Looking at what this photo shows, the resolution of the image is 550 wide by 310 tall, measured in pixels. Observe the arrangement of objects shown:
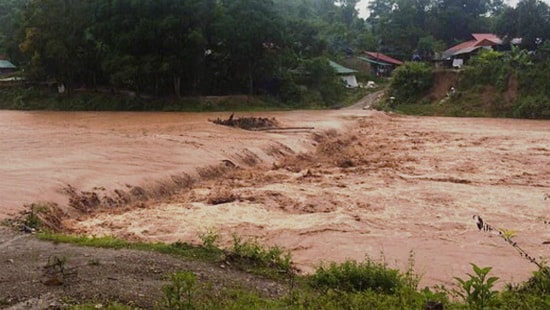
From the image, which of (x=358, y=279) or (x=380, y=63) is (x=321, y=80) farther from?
(x=358, y=279)

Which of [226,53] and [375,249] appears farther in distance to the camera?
[226,53]

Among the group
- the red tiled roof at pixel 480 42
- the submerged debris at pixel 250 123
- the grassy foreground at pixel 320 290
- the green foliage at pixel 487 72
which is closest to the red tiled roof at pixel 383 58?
the red tiled roof at pixel 480 42

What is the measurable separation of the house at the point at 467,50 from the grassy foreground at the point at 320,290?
4506 cm

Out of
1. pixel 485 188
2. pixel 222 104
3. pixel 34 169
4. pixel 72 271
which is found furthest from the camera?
pixel 222 104

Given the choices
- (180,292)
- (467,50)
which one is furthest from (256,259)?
(467,50)

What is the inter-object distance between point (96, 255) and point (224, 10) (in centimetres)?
3113

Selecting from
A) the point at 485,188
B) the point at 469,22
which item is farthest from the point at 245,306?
the point at 469,22

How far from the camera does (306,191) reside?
12.6 m

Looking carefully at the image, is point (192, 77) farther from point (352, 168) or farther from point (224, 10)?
point (352, 168)

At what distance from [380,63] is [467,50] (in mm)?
8938

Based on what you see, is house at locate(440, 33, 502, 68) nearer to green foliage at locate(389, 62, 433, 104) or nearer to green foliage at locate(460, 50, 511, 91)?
green foliage at locate(389, 62, 433, 104)

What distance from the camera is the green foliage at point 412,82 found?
41656 millimetres

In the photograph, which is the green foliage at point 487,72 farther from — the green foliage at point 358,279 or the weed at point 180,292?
the weed at point 180,292

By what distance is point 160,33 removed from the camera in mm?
33625
